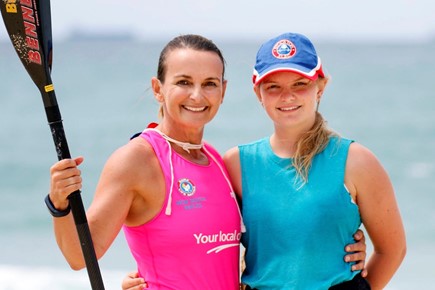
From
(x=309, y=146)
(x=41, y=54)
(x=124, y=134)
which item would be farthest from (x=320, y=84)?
(x=124, y=134)

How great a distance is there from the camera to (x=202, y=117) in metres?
3.87

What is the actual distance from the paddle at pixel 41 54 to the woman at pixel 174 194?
74mm

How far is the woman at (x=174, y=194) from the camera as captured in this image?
351 centimetres

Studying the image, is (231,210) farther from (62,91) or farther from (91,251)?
(62,91)

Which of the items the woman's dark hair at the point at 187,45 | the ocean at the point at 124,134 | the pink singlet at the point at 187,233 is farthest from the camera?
the ocean at the point at 124,134

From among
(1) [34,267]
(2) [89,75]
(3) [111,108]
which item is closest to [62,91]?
(3) [111,108]

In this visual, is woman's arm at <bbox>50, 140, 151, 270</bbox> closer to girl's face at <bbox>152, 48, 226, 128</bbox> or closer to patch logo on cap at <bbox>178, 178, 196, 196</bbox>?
patch logo on cap at <bbox>178, 178, 196, 196</bbox>

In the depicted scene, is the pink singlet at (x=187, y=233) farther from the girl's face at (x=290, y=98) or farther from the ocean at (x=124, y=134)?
the ocean at (x=124, y=134)

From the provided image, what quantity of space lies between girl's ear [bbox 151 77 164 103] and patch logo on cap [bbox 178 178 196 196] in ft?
1.48

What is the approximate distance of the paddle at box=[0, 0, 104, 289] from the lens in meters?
3.39

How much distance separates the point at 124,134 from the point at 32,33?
17129mm

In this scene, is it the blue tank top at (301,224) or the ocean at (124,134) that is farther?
the ocean at (124,134)

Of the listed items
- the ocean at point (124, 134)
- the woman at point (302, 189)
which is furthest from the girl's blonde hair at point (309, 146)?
the ocean at point (124, 134)

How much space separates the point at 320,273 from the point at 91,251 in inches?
39.4
